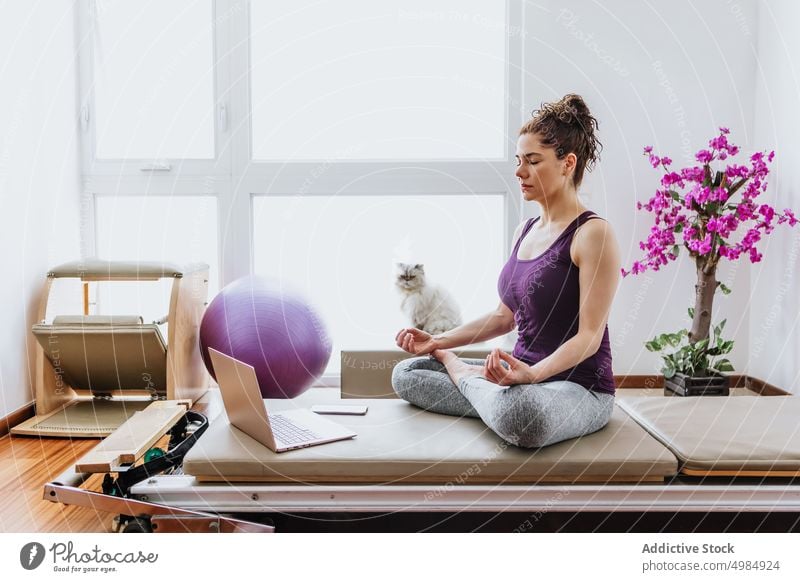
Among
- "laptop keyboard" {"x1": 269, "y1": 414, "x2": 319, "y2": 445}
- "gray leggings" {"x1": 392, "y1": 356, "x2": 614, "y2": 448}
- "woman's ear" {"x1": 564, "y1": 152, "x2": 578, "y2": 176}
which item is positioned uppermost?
"woman's ear" {"x1": 564, "y1": 152, "x2": 578, "y2": 176}

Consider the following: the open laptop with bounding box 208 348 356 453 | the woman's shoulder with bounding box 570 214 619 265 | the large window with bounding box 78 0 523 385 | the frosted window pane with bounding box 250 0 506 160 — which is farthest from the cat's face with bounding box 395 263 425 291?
the woman's shoulder with bounding box 570 214 619 265

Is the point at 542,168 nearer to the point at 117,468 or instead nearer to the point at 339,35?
the point at 117,468

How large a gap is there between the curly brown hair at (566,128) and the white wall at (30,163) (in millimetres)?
2220

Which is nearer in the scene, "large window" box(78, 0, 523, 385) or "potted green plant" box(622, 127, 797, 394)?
"potted green plant" box(622, 127, 797, 394)

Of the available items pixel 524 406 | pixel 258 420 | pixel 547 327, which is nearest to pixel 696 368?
pixel 547 327

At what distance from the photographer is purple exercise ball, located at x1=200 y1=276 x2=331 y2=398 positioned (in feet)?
9.13

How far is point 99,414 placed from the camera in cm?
288

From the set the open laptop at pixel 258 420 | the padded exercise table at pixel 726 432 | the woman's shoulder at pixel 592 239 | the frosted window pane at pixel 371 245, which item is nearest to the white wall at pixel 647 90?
the frosted window pane at pixel 371 245

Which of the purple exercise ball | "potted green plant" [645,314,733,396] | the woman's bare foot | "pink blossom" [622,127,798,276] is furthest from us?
"potted green plant" [645,314,733,396]

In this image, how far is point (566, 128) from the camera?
183cm

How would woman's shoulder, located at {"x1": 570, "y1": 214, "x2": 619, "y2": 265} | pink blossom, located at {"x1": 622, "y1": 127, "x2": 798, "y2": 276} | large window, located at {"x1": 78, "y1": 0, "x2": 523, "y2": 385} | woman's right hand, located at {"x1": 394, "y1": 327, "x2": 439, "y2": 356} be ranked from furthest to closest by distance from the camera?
large window, located at {"x1": 78, "y1": 0, "x2": 523, "y2": 385} < pink blossom, located at {"x1": 622, "y1": 127, "x2": 798, "y2": 276} < woman's right hand, located at {"x1": 394, "y1": 327, "x2": 439, "y2": 356} < woman's shoulder, located at {"x1": 570, "y1": 214, "x2": 619, "y2": 265}

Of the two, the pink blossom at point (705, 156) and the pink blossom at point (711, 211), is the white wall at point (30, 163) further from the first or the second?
the pink blossom at point (705, 156)

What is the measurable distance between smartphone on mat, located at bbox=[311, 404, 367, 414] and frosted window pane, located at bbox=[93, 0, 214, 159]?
83.0 inches

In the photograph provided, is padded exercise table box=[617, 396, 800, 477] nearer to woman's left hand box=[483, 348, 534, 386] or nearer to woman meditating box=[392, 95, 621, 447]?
woman meditating box=[392, 95, 621, 447]
